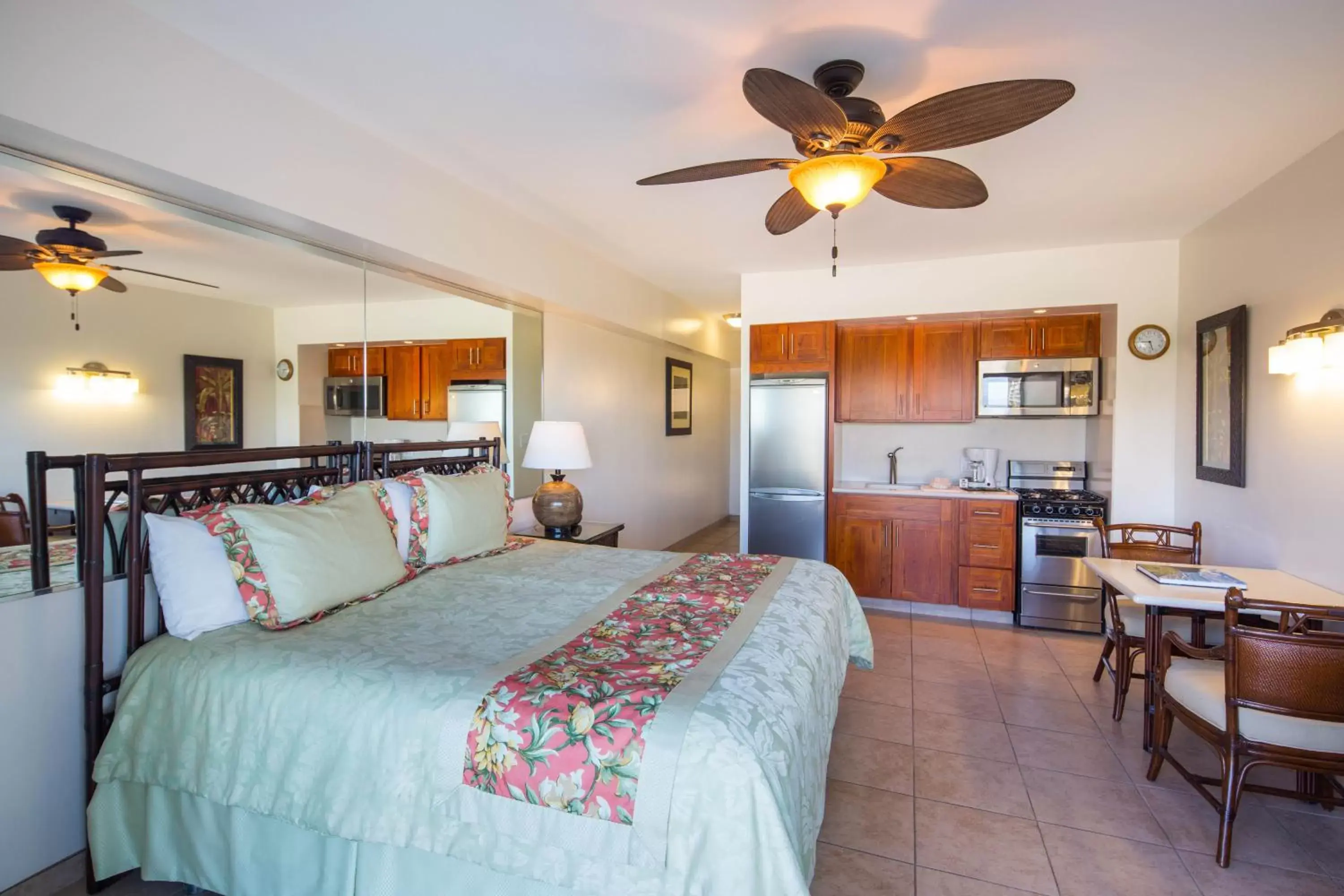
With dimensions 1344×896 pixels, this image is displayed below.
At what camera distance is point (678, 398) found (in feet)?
21.6

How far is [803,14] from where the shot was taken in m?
1.81

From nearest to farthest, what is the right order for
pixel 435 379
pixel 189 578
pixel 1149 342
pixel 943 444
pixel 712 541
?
pixel 189 578 < pixel 435 379 < pixel 1149 342 < pixel 943 444 < pixel 712 541

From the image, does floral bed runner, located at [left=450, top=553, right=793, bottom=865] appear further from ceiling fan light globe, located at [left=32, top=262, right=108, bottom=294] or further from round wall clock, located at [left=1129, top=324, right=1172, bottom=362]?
round wall clock, located at [left=1129, top=324, right=1172, bottom=362]

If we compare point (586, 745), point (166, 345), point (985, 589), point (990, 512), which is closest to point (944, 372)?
point (990, 512)

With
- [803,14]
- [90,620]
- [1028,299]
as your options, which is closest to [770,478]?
[1028,299]

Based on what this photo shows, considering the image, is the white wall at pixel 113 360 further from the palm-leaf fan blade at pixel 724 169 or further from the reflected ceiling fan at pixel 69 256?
the palm-leaf fan blade at pixel 724 169

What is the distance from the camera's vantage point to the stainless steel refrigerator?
476 centimetres

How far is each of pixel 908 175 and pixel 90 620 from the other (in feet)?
9.33

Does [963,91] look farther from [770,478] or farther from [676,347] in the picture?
[676,347]

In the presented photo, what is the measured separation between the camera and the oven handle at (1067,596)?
420 cm

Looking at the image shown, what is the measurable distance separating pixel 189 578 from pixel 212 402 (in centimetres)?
69

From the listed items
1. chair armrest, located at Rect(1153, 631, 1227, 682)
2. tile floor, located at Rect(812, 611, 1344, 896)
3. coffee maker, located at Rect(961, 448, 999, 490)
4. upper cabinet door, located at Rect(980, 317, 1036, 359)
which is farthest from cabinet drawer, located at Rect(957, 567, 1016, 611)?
chair armrest, located at Rect(1153, 631, 1227, 682)

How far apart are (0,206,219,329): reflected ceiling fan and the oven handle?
495 centimetres

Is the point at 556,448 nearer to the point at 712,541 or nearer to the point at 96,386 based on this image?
the point at 96,386
